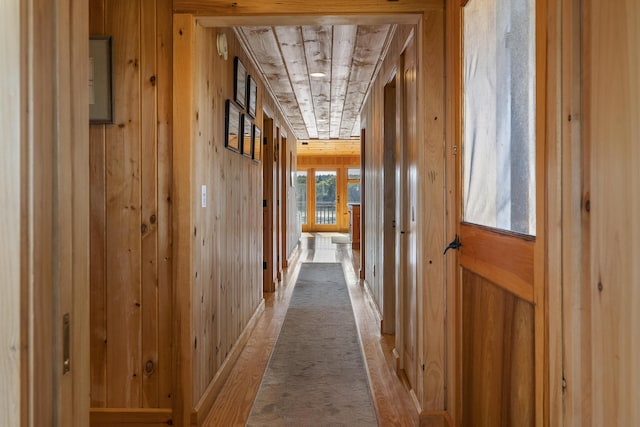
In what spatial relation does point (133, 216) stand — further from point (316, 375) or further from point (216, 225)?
point (316, 375)

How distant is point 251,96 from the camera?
11.7 feet

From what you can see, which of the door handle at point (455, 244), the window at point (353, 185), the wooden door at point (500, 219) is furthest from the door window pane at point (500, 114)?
the window at point (353, 185)

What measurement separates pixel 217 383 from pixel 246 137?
1.86 meters

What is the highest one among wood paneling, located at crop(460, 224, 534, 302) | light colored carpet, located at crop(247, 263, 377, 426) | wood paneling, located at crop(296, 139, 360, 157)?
wood paneling, located at crop(296, 139, 360, 157)

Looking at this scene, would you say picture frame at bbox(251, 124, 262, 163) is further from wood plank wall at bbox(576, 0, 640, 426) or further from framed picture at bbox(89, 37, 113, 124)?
wood plank wall at bbox(576, 0, 640, 426)

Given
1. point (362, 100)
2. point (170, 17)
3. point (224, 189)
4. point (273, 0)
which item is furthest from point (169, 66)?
point (362, 100)

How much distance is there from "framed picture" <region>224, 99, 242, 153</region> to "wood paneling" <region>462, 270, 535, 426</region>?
174 centimetres

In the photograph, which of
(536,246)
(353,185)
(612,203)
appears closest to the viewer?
(612,203)

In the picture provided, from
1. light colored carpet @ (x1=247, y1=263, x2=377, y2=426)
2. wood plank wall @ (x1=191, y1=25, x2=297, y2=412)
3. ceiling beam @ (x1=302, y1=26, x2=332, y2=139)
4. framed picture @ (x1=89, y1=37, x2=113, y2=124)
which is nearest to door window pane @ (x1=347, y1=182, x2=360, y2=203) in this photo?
ceiling beam @ (x1=302, y1=26, x2=332, y2=139)

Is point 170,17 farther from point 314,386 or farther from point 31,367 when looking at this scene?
point 314,386

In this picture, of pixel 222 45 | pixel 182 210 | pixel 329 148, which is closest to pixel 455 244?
pixel 182 210

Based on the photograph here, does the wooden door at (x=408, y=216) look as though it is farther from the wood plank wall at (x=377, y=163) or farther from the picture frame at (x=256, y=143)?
the picture frame at (x=256, y=143)

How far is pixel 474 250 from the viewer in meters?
1.62

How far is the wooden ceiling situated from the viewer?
3.09 meters
